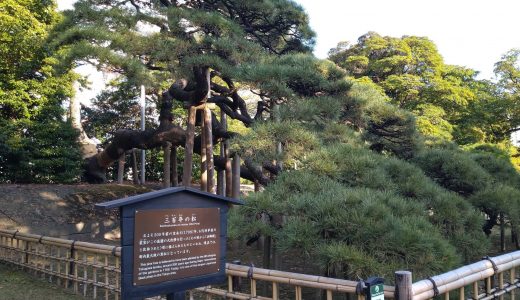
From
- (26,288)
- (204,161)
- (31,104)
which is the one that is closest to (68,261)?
(26,288)

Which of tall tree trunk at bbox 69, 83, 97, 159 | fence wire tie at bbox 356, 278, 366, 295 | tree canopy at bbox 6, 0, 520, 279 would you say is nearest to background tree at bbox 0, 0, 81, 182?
tree canopy at bbox 6, 0, 520, 279

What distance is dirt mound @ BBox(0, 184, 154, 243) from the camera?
8.59 m

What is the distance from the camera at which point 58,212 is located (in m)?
9.24

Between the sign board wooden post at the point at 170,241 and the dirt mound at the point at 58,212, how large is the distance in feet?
23.6

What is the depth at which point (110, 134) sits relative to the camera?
1630cm

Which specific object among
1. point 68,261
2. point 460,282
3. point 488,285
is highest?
point 460,282

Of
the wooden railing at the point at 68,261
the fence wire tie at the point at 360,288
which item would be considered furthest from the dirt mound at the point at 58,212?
the fence wire tie at the point at 360,288

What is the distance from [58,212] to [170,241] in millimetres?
7958

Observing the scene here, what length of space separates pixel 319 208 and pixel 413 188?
1.86 m

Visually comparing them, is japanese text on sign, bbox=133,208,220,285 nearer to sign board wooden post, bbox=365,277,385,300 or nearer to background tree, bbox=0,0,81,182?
sign board wooden post, bbox=365,277,385,300

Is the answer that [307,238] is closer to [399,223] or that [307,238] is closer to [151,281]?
[399,223]

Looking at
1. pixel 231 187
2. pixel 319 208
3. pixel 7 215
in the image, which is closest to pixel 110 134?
pixel 7 215

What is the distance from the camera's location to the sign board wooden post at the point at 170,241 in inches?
89.7

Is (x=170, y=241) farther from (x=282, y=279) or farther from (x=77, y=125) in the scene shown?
(x=77, y=125)
